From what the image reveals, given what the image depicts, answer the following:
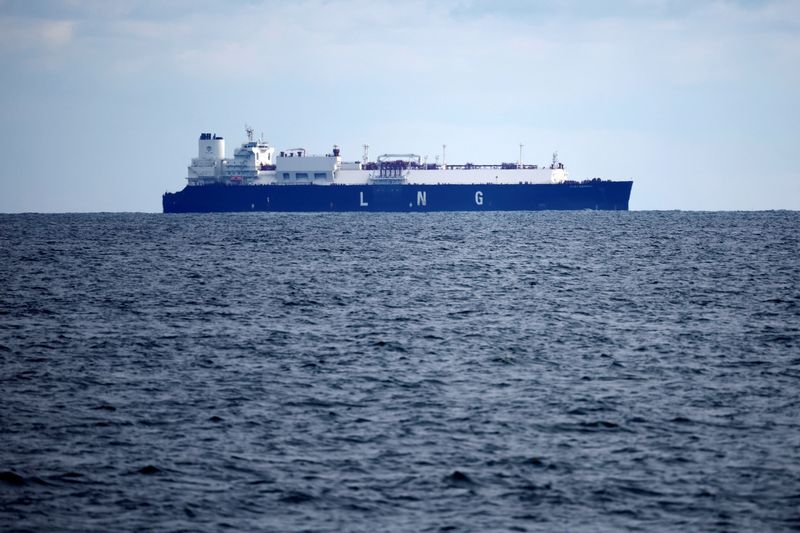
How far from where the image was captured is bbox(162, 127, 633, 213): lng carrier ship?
137500mm

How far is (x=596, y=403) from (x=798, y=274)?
31.9 metres

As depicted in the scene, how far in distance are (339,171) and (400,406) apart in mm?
120500

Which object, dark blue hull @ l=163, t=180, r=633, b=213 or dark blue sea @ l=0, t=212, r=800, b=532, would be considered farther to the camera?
dark blue hull @ l=163, t=180, r=633, b=213

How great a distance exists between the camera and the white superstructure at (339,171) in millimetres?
137875

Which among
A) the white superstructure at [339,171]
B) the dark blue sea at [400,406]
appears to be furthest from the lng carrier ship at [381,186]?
the dark blue sea at [400,406]

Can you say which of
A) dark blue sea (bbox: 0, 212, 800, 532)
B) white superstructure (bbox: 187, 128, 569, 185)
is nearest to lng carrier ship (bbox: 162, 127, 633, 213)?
white superstructure (bbox: 187, 128, 569, 185)

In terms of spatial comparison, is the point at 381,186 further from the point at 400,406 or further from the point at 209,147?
the point at 400,406

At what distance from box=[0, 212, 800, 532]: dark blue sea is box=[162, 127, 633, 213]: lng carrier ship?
9163 centimetres

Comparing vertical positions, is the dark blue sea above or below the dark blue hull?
below

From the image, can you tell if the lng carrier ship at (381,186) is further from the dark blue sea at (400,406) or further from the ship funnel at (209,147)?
the dark blue sea at (400,406)

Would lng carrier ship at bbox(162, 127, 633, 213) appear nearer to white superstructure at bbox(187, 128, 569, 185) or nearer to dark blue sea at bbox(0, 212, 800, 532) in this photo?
white superstructure at bbox(187, 128, 569, 185)

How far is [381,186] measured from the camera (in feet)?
456

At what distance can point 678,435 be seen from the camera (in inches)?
738

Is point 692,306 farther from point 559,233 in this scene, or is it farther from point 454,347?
point 559,233
